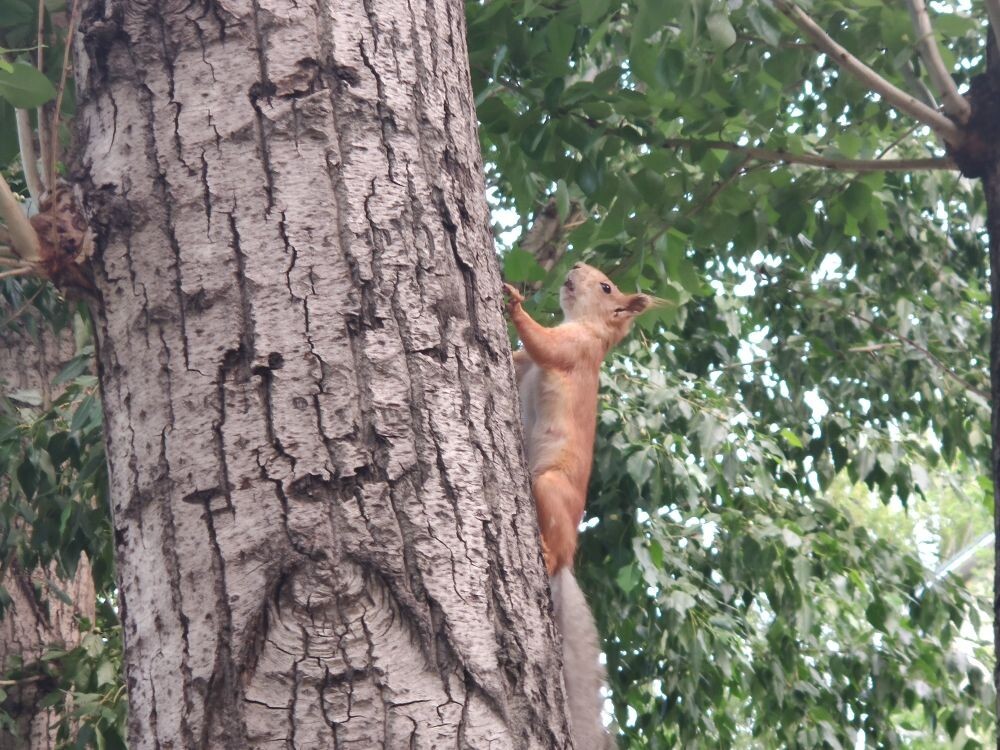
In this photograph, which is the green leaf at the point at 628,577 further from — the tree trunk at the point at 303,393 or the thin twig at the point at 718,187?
the tree trunk at the point at 303,393

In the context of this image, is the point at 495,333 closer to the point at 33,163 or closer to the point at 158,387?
the point at 158,387

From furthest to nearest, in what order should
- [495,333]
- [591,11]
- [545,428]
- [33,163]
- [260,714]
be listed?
[545,428]
[591,11]
[33,163]
[495,333]
[260,714]

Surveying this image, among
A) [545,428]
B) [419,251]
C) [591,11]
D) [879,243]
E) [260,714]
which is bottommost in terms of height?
[260,714]

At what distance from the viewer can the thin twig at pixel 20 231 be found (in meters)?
1.38

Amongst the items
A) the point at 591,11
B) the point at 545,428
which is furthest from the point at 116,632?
the point at 591,11

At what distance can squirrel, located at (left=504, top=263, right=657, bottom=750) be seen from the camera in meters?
2.13

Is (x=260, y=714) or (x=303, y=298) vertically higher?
(x=303, y=298)

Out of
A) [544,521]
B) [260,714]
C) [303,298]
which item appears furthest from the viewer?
[544,521]

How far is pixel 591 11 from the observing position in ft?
7.79

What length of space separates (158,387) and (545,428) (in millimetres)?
2045

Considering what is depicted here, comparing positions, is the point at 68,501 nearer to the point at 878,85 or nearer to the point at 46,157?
the point at 46,157

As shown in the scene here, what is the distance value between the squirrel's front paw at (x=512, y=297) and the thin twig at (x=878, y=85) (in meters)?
0.95

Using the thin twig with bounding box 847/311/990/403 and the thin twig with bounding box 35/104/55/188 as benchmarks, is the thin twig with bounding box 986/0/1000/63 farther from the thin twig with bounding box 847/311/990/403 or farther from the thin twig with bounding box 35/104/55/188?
the thin twig with bounding box 847/311/990/403

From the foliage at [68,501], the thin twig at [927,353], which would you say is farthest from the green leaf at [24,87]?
the thin twig at [927,353]
